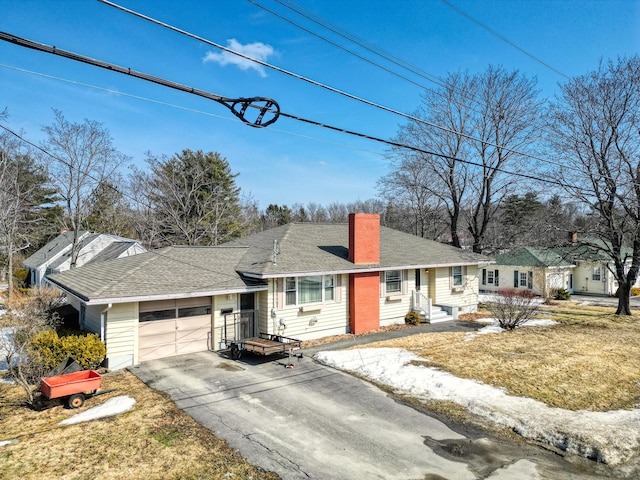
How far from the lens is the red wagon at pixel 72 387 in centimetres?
845

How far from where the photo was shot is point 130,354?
12.1 metres

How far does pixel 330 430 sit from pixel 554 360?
8818 millimetres

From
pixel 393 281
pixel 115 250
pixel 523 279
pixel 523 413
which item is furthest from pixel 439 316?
pixel 115 250

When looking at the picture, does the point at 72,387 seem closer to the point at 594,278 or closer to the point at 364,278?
the point at 364,278

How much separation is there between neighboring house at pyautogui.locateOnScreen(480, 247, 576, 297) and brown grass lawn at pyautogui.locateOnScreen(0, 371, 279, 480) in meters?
29.7

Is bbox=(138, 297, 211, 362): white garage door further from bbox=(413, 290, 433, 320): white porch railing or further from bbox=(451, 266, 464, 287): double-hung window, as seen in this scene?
bbox=(451, 266, 464, 287): double-hung window

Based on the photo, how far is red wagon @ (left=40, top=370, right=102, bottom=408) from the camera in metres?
8.45

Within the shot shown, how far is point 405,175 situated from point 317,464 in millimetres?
28411

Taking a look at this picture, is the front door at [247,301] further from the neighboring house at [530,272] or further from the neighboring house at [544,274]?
the neighboring house at [544,274]

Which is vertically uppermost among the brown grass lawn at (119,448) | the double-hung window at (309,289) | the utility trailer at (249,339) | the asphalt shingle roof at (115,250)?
the asphalt shingle roof at (115,250)

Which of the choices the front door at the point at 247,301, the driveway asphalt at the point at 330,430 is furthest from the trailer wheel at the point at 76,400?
the front door at the point at 247,301

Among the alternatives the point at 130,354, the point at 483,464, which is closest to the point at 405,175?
the point at 130,354

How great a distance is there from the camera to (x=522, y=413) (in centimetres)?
833

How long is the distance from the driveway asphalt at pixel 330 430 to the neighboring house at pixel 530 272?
2603 cm
